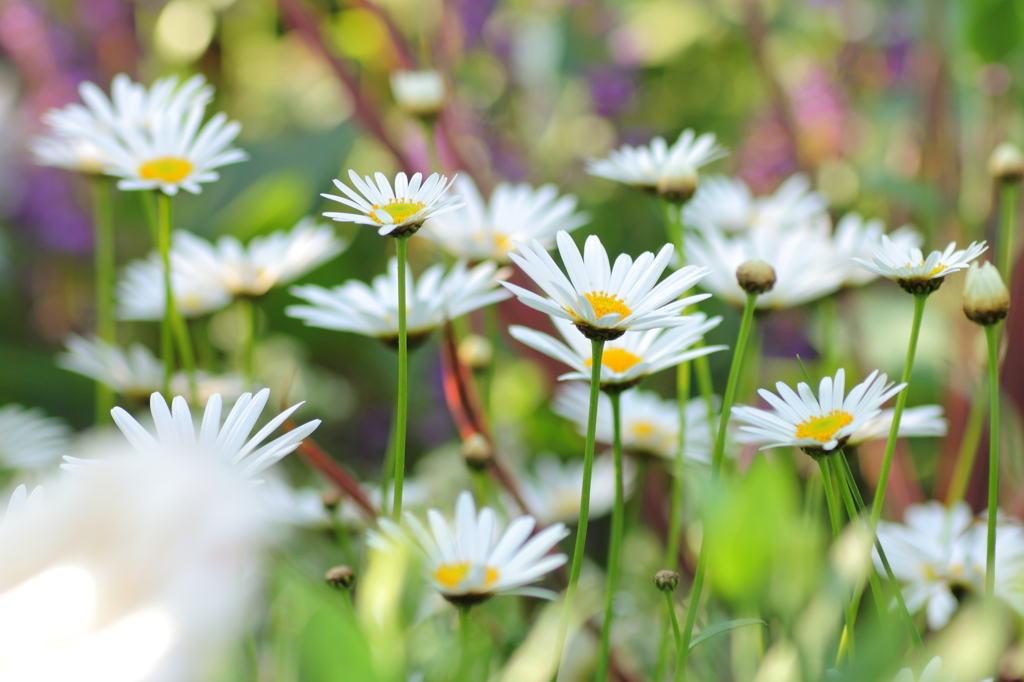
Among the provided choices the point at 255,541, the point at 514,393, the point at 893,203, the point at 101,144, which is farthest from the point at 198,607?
the point at 893,203

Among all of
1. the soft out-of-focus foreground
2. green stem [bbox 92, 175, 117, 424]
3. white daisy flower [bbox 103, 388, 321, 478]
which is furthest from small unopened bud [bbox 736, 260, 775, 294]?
green stem [bbox 92, 175, 117, 424]

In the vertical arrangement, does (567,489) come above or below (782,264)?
below

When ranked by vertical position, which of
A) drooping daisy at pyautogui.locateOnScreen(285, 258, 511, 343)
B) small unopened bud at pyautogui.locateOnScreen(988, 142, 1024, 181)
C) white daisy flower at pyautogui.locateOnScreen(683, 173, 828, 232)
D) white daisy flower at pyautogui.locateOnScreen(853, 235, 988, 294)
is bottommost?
drooping daisy at pyautogui.locateOnScreen(285, 258, 511, 343)

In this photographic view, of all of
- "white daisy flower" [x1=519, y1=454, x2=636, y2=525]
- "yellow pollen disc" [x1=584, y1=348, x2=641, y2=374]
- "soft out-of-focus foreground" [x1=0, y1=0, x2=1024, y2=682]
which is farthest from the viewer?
"white daisy flower" [x1=519, y1=454, x2=636, y2=525]

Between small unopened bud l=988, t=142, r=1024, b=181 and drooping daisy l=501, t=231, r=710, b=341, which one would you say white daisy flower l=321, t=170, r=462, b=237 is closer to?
drooping daisy l=501, t=231, r=710, b=341

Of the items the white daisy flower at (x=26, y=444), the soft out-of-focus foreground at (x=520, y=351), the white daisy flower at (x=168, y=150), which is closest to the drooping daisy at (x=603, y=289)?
the soft out-of-focus foreground at (x=520, y=351)

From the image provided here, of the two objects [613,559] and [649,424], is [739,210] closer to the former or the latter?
[649,424]

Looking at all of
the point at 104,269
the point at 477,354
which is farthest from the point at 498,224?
the point at 104,269
